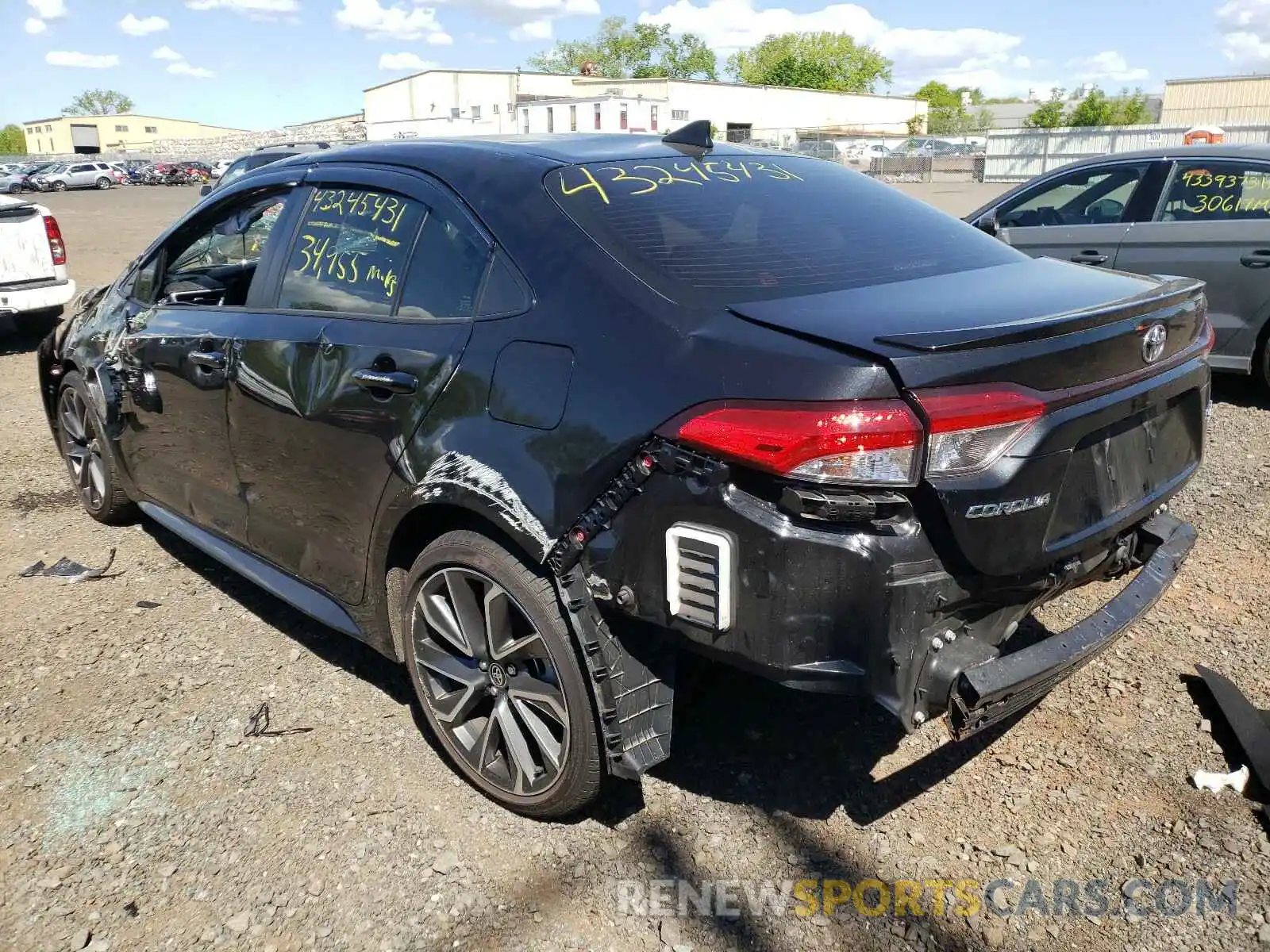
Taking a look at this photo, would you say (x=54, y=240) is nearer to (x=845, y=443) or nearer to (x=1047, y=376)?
(x=845, y=443)

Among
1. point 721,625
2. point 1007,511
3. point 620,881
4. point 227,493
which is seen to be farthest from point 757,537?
point 227,493

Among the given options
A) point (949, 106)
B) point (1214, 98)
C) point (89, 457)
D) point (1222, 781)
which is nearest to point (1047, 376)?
point (1222, 781)

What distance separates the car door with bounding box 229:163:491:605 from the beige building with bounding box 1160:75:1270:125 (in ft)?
237

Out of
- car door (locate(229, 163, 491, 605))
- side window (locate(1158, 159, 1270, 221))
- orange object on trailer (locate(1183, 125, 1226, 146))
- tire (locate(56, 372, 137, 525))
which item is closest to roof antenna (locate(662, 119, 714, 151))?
car door (locate(229, 163, 491, 605))

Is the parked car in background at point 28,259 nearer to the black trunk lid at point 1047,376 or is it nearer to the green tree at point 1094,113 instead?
the black trunk lid at point 1047,376

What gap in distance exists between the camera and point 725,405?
2129 mm

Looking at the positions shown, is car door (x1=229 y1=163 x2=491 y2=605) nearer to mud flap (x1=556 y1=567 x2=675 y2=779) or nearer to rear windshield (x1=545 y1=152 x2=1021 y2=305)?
rear windshield (x1=545 y1=152 x2=1021 y2=305)

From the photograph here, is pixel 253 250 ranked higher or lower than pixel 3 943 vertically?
higher

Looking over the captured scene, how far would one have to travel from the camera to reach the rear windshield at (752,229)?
252 cm

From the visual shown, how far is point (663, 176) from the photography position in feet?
9.67

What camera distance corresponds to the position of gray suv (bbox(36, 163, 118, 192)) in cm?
4928

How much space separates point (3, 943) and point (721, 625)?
6.23 ft

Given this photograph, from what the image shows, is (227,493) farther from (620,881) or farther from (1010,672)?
(1010,672)

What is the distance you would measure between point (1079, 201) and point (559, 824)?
622 cm
